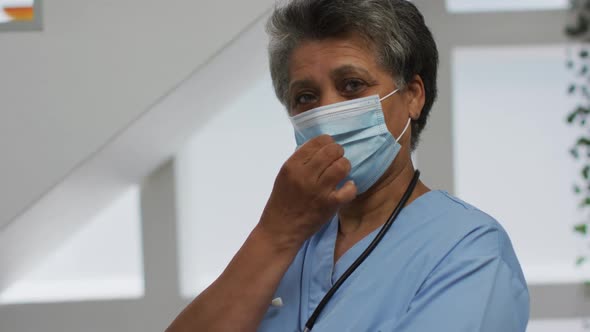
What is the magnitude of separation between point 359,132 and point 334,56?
0.13 metres

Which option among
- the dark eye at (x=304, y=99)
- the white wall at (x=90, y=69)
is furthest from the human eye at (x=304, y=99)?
the white wall at (x=90, y=69)

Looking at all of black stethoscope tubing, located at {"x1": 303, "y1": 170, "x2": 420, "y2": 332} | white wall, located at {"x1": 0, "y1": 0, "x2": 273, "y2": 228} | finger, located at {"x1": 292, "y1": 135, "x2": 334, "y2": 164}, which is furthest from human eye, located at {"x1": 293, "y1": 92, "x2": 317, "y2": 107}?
white wall, located at {"x1": 0, "y1": 0, "x2": 273, "y2": 228}

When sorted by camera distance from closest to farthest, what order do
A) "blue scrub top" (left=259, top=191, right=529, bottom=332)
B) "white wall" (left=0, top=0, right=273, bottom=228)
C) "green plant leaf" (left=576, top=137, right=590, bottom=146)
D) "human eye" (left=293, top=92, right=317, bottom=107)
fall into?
"blue scrub top" (left=259, top=191, right=529, bottom=332) → "human eye" (left=293, top=92, right=317, bottom=107) → "white wall" (left=0, top=0, right=273, bottom=228) → "green plant leaf" (left=576, top=137, right=590, bottom=146)

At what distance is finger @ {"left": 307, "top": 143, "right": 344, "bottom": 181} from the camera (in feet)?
2.95

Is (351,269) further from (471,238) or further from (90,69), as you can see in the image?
(90,69)

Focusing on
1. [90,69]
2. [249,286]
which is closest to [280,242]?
[249,286]

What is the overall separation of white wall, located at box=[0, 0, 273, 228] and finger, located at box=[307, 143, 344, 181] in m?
0.93

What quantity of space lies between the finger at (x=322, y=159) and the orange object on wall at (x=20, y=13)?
1.30 metres

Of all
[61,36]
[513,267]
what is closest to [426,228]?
[513,267]

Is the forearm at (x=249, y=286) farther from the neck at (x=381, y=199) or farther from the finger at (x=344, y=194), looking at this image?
the neck at (x=381, y=199)

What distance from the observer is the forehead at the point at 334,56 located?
0.99 metres

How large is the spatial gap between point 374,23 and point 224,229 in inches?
75.9

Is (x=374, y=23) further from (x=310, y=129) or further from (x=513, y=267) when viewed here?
(x=513, y=267)

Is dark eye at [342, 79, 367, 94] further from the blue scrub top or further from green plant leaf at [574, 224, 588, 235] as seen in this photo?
green plant leaf at [574, 224, 588, 235]
